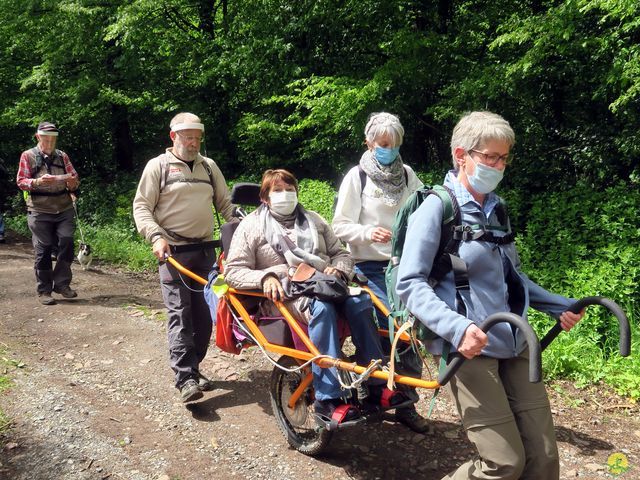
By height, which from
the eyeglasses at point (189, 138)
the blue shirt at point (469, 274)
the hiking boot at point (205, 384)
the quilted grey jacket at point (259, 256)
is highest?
the eyeglasses at point (189, 138)

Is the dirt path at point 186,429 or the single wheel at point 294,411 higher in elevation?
the single wheel at point 294,411

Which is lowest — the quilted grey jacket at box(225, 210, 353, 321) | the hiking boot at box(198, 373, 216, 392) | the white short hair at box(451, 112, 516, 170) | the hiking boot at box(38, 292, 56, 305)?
the hiking boot at box(38, 292, 56, 305)

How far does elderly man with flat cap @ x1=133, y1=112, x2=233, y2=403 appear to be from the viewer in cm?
494

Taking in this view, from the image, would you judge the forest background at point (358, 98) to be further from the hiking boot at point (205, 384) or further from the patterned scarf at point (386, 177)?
the hiking boot at point (205, 384)

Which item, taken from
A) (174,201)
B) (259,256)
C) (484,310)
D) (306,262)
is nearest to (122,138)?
(174,201)

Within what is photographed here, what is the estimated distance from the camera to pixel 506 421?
8.54 feet

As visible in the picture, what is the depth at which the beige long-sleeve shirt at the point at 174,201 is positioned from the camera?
16.3 ft

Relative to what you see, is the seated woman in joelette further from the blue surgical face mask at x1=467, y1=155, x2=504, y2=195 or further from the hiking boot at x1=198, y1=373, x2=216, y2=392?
the hiking boot at x1=198, y1=373, x2=216, y2=392

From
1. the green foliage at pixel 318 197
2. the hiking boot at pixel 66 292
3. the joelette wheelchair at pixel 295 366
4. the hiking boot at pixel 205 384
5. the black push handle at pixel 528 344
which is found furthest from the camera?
the green foliage at pixel 318 197

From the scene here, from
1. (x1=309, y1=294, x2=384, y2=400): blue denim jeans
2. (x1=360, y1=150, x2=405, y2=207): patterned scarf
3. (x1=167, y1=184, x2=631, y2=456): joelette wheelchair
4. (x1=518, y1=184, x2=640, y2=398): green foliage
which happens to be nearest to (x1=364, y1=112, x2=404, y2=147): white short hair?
(x1=360, y1=150, x2=405, y2=207): patterned scarf

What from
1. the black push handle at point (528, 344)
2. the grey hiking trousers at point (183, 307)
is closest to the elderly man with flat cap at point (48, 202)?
the grey hiking trousers at point (183, 307)

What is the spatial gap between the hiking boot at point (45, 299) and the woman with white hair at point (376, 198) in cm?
510

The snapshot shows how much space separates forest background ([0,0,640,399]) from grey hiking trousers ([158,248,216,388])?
10.1ft

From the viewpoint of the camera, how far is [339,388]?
11.9 feet
